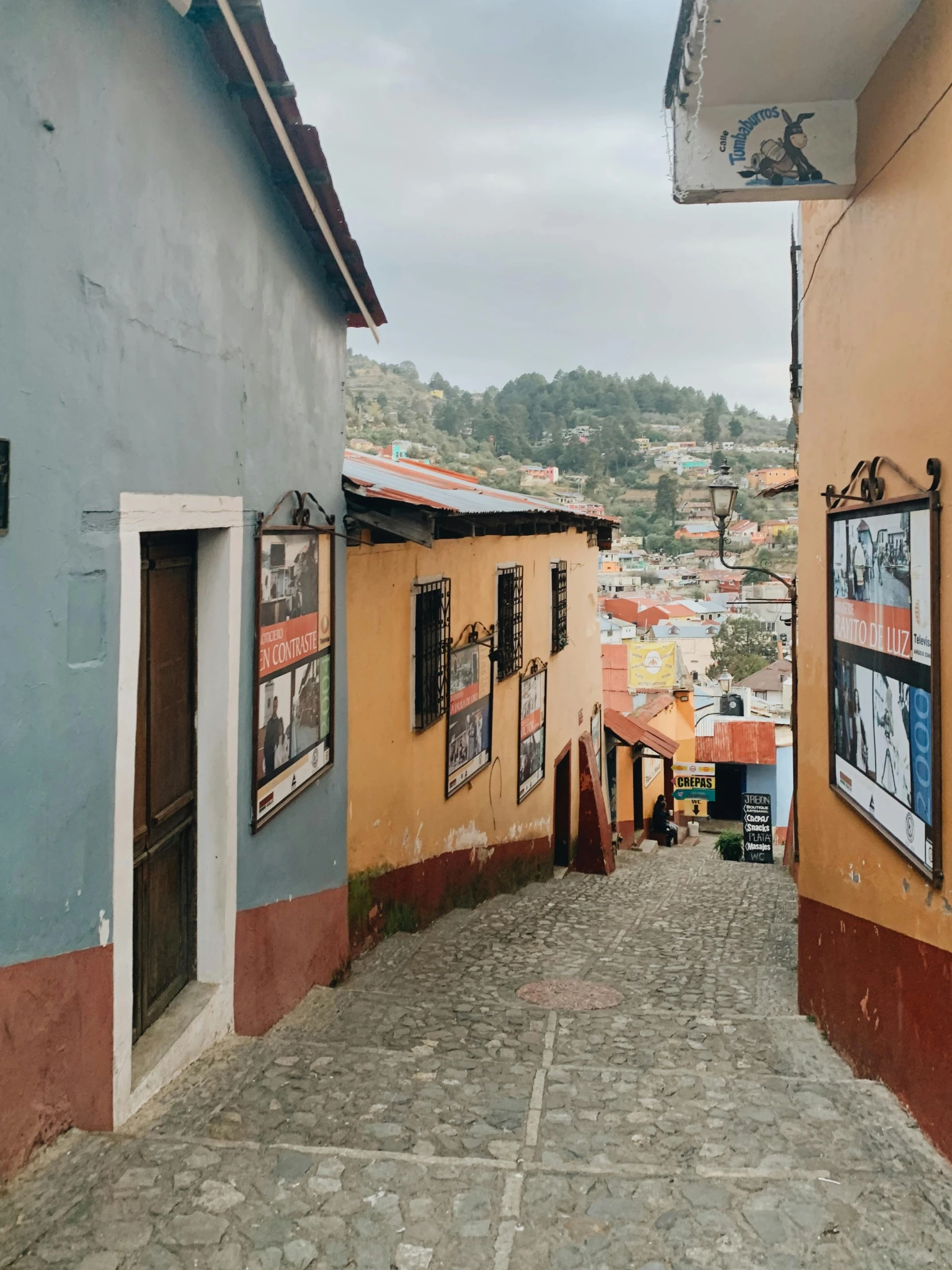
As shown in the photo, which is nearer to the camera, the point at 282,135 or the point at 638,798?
the point at 282,135

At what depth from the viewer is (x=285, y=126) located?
5152 mm

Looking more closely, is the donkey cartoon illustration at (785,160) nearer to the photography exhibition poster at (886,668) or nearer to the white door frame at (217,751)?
the photography exhibition poster at (886,668)

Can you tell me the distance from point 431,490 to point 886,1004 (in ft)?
19.4

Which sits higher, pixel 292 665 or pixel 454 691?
pixel 292 665

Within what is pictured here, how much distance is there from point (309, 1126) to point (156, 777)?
153 centimetres

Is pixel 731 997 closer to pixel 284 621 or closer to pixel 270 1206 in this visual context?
pixel 284 621

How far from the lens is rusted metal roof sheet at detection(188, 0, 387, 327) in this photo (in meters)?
4.44

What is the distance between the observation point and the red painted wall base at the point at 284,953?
516 cm

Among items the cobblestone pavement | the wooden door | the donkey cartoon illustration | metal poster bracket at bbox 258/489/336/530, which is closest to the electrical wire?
the donkey cartoon illustration

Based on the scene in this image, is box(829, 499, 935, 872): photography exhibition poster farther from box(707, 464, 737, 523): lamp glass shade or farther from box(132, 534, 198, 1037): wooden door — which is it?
box(707, 464, 737, 523): lamp glass shade

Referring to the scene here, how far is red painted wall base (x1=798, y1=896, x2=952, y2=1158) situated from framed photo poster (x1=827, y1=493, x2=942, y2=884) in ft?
1.52

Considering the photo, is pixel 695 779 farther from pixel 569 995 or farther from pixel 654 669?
pixel 569 995

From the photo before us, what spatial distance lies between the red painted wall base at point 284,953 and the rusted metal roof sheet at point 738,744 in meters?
26.9

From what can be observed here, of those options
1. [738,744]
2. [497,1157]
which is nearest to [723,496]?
[497,1157]
